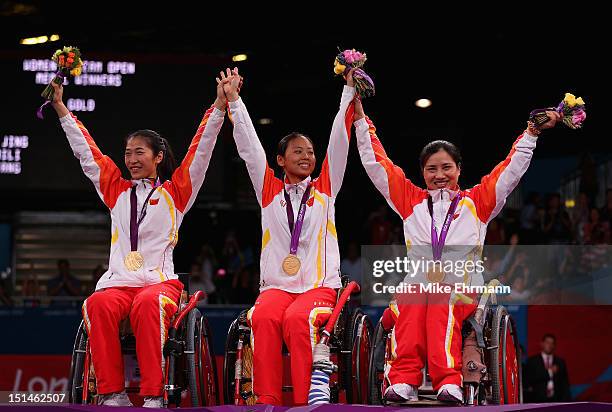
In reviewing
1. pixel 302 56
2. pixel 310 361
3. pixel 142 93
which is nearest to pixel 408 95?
pixel 302 56

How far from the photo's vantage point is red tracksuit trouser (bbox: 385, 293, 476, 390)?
5.42 meters

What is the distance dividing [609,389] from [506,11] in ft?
12.0

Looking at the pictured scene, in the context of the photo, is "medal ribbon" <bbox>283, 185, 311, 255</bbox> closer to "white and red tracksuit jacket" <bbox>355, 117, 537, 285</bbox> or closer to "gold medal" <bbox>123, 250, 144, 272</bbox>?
"white and red tracksuit jacket" <bbox>355, 117, 537, 285</bbox>

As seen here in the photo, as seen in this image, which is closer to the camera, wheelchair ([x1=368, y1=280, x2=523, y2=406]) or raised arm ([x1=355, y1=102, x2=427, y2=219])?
wheelchair ([x1=368, y1=280, x2=523, y2=406])

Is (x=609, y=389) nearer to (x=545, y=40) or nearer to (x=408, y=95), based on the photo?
(x=545, y=40)

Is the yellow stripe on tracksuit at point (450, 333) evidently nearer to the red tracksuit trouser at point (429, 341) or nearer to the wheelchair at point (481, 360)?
the red tracksuit trouser at point (429, 341)

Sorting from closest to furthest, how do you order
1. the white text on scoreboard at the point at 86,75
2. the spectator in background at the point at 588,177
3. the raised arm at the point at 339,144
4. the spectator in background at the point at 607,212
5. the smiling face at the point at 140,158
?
the raised arm at the point at 339,144, the smiling face at the point at 140,158, the white text on scoreboard at the point at 86,75, the spectator in background at the point at 607,212, the spectator in background at the point at 588,177

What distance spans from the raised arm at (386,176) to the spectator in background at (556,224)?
15.1 feet

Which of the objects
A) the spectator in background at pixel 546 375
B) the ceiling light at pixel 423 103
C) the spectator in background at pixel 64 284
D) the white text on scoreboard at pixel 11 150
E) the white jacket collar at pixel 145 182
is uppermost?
the ceiling light at pixel 423 103

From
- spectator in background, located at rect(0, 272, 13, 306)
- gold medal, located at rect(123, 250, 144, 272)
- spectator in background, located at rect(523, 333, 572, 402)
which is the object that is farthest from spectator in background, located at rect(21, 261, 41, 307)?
gold medal, located at rect(123, 250, 144, 272)

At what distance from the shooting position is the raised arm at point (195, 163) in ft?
20.4

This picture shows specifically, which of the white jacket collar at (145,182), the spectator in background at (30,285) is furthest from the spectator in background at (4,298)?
the white jacket collar at (145,182)

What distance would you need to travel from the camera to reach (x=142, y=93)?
10062mm

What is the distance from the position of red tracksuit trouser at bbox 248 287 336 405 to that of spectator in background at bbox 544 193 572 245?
16.7 ft
